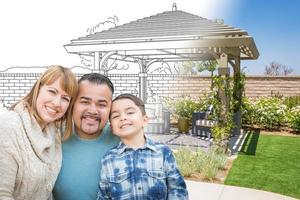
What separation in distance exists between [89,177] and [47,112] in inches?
13.9

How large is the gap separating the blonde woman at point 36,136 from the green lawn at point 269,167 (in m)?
3.81

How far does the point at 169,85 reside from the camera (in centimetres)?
1182

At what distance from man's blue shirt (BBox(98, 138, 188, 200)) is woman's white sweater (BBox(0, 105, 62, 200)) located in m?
0.23

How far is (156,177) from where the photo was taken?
172cm

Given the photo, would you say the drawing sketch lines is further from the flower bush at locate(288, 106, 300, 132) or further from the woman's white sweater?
the woman's white sweater

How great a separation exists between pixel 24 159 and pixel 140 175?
1.67 ft

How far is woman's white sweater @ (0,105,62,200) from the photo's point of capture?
1427mm

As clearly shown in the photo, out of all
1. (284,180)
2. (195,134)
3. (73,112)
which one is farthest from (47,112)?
(195,134)

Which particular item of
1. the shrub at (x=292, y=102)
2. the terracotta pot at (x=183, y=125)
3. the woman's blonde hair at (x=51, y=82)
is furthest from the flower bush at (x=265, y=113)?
the woman's blonde hair at (x=51, y=82)

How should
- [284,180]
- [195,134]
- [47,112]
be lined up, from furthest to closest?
[195,134], [284,180], [47,112]

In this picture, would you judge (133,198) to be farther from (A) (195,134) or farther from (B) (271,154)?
(A) (195,134)

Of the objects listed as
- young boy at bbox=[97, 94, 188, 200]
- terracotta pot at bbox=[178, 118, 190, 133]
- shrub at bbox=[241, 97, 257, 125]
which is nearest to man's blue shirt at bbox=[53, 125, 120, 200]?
young boy at bbox=[97, 94, 188, 200]

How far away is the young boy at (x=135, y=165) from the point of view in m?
1.70

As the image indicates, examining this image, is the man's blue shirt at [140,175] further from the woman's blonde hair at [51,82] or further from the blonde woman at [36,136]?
the woman's blonde hair at [51,82]
